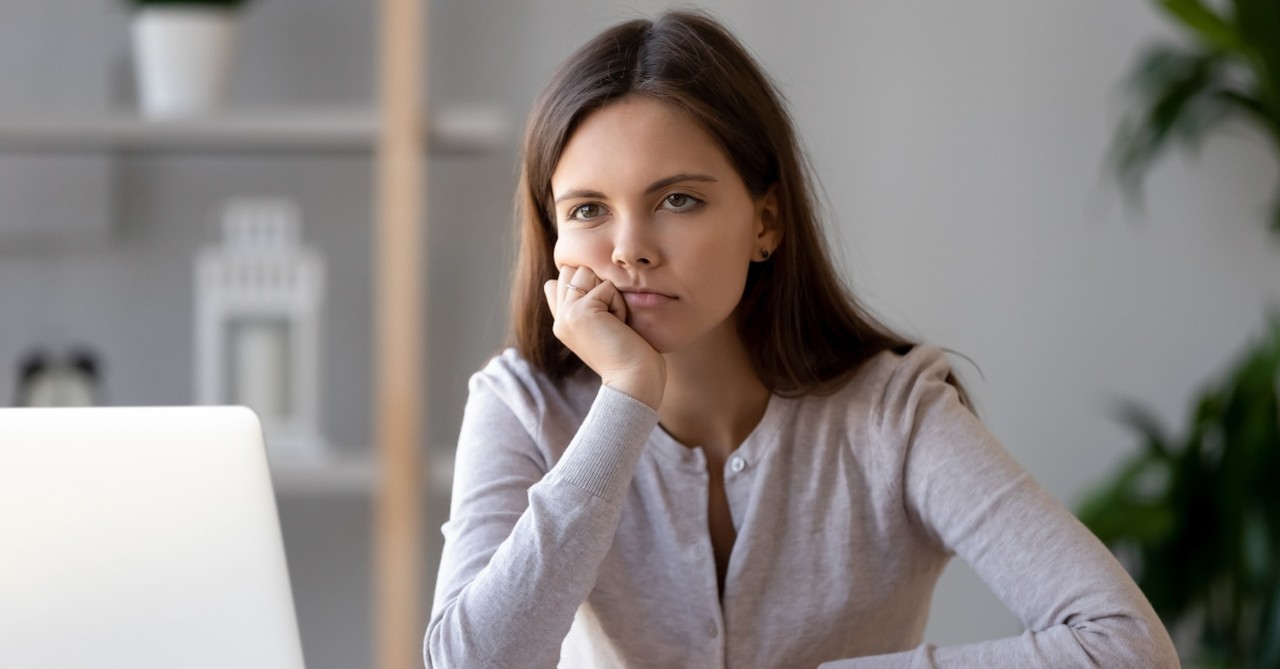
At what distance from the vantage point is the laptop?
28.4 inches

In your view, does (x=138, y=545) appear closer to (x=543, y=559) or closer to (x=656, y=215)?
(x=543, y=559)

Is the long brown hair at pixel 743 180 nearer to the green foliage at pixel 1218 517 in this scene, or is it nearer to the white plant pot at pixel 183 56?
the green foliage at pixel 1218 517

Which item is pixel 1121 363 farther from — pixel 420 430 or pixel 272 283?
pixel 272 283

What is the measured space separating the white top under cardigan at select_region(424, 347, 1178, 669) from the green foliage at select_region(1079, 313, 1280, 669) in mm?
1014

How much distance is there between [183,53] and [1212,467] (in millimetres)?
1761

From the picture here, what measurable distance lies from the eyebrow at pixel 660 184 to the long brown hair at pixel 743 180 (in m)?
0.04

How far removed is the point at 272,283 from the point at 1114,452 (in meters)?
1.50

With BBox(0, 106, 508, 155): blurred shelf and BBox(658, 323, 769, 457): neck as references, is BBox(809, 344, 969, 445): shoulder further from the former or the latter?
BBox(0, 106, 508, 155): blurred shelf

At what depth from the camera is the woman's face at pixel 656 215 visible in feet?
3.48

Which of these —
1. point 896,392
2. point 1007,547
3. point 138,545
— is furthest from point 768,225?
point 138,545

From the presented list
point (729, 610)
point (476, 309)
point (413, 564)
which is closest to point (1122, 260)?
point (476, 309)

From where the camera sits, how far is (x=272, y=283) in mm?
2254

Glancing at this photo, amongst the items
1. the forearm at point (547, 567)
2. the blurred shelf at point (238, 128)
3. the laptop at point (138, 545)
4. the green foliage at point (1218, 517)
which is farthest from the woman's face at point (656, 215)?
the green foliage at point (1218, 517)

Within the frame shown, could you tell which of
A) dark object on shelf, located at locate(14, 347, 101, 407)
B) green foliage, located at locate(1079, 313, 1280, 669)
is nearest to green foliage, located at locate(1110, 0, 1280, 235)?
green foliage, located at locate(1079, 313, 1280, 669)
